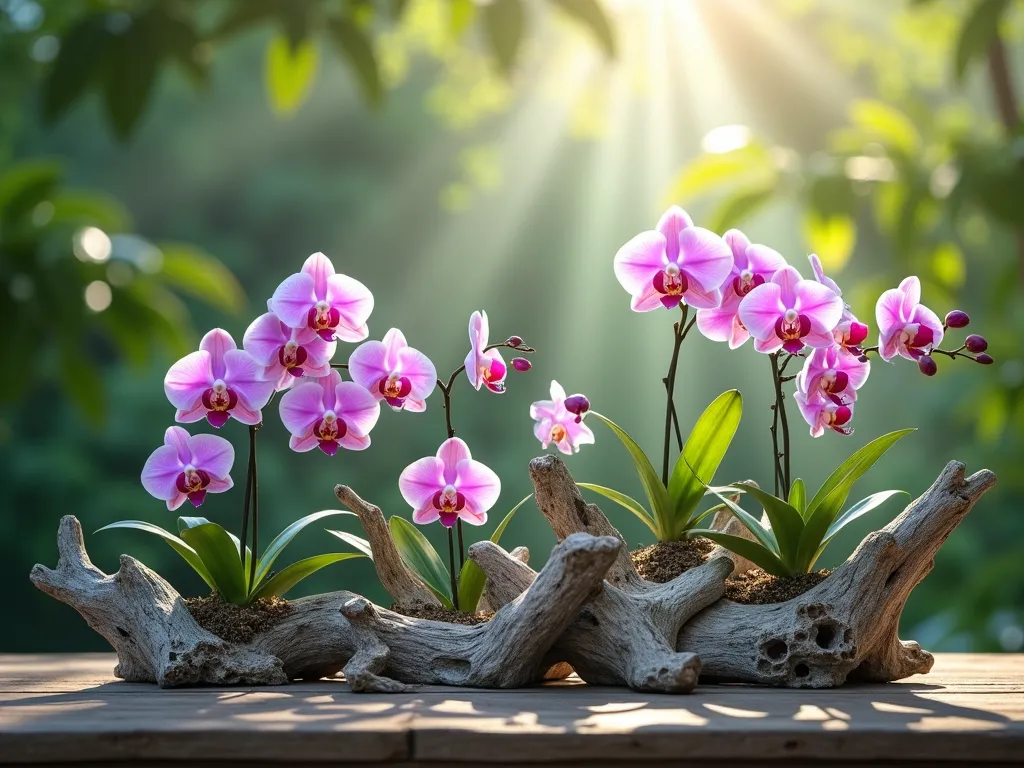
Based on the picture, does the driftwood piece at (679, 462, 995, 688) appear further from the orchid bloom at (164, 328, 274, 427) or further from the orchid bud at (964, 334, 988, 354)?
the orchid bloom at (164, 328, 274, 427)

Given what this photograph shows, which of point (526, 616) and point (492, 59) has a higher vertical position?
point (492, 59)

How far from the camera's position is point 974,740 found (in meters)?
0.81

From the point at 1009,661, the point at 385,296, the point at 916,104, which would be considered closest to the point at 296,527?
the point at 1009,661

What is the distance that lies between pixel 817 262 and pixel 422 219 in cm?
719

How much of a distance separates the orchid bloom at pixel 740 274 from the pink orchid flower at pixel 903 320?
13cm

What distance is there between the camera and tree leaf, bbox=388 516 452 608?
1.29 meters

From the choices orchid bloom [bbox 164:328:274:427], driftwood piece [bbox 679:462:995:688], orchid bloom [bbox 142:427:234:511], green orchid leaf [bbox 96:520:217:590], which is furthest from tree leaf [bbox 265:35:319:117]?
driftwood piece [bbox 679:462:995:688]

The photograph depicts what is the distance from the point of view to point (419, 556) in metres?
1.30

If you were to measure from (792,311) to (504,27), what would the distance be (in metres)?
0.45

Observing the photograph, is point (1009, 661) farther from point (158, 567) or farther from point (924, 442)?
point (924, 442)

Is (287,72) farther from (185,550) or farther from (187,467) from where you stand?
(185,550)

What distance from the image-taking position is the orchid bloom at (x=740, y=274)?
3.88 feet

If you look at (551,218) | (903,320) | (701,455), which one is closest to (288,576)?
(701,455)

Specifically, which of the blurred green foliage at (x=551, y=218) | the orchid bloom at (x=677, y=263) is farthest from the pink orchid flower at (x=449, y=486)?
the blurred green foliage at (x=551, y=218)
